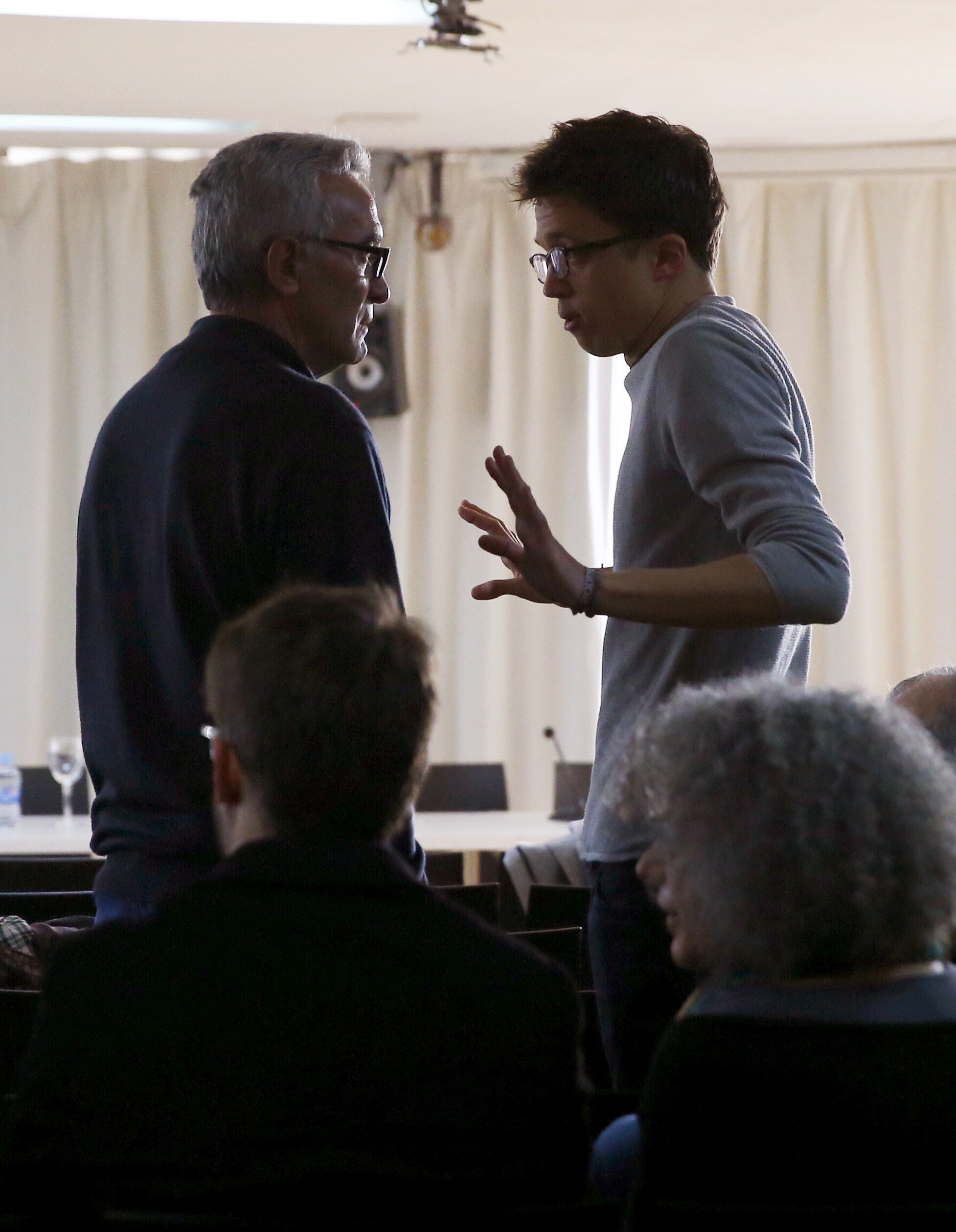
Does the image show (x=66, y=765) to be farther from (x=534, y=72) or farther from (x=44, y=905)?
(x=534, y=72)

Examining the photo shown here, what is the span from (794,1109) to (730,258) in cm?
578

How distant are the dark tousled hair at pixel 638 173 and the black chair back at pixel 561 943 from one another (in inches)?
38.0

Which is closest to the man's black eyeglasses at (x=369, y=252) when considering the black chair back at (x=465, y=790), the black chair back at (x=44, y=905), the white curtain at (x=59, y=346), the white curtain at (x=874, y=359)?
the black chair back at (x=44, y=905)

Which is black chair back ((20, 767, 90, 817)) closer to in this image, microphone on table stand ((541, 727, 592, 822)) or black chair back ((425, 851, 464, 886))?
microphone on table stand ((541, 727, 592, 822))

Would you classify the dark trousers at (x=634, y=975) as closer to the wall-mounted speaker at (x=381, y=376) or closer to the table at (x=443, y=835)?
the table at (x=443, y=835)

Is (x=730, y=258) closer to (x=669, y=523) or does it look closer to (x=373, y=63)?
(x=373, y=63)

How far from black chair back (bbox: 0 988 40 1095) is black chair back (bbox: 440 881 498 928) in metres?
0.77

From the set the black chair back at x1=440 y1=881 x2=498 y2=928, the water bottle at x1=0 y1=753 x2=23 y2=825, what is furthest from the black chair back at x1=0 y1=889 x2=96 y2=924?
the water bottle at x1=0 y1=753 x2=23 y2=825

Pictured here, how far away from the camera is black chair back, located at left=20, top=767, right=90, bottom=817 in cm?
478

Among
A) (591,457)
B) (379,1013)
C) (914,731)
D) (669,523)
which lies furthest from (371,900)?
(591,457)

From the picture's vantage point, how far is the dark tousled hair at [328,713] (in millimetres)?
1158

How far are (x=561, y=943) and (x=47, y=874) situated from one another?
1329 mm

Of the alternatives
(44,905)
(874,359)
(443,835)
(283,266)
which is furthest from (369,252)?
(874,359)

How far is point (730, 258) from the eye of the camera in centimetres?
647
